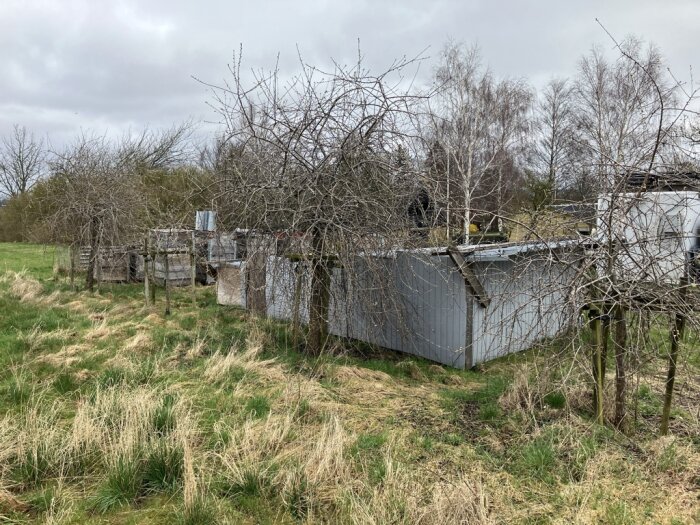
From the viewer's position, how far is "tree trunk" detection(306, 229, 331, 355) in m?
6.25

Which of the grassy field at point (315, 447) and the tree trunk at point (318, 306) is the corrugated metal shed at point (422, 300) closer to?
the tree trunk at point (318, 306)

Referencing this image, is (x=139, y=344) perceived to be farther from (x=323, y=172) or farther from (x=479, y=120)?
(x=479, y=120)

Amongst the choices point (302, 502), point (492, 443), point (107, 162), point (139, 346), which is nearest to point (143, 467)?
point (302, 502)

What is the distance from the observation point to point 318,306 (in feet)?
21.3

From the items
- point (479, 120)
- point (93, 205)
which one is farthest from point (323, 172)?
point (479, 120)

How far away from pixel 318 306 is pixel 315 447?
328 centimetres

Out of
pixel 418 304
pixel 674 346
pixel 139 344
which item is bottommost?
pixel 139 344

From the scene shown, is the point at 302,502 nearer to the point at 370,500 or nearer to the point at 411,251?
the point at 370,500

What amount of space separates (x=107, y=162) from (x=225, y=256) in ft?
14.1

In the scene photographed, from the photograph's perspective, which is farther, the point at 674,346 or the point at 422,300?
the point at 422,300

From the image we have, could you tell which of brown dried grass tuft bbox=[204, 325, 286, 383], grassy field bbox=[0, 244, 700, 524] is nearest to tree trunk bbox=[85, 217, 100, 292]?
grassy field bbox=[0, 244, 700, 524]

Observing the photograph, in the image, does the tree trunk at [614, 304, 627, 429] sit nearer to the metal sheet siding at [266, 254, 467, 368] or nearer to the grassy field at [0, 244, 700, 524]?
the grassy field at [0, 244, 700, 524]

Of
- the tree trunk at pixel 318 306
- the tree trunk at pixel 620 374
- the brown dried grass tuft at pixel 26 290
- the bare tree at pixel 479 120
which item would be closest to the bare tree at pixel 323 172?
the tree trunk at pixel 318 306

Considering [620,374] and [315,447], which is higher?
[620,374]
